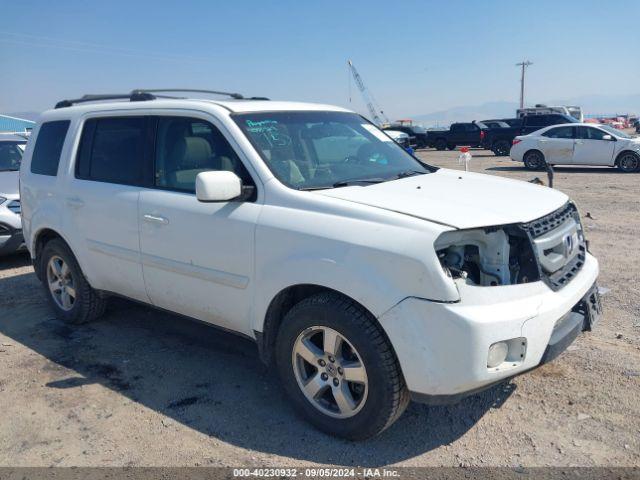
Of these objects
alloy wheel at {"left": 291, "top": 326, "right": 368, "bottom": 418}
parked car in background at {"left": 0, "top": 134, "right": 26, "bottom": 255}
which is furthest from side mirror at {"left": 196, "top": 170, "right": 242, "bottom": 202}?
parked car in background at {"left": 0, "top": 134, "right": 26, "bottom": 255}

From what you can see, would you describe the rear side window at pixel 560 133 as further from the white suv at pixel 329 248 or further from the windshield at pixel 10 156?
the windshield at pixel 10 156

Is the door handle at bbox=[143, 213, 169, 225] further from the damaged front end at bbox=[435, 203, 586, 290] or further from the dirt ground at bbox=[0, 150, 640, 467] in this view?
the damaged front end at bbox=[435, 203, 586, 290]

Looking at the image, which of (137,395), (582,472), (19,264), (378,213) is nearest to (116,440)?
(137,395)

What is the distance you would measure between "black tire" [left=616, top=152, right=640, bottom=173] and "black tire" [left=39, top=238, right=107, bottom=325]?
16190 millimetres

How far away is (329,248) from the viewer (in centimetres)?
310

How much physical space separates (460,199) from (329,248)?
2.84 feet

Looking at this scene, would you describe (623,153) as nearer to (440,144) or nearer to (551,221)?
(551,221)

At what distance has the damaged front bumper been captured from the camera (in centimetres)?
277

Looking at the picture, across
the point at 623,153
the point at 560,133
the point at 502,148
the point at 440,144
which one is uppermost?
the point at 560,133

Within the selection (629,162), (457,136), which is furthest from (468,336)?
(457,136)

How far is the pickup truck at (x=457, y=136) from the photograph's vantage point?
32.0 metres

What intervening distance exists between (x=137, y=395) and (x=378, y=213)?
2.18 metres

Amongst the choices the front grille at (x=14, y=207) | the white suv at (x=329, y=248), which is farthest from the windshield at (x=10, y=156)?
the white suv at (x=329, y=248)

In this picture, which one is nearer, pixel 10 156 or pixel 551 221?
pixel 551 221
